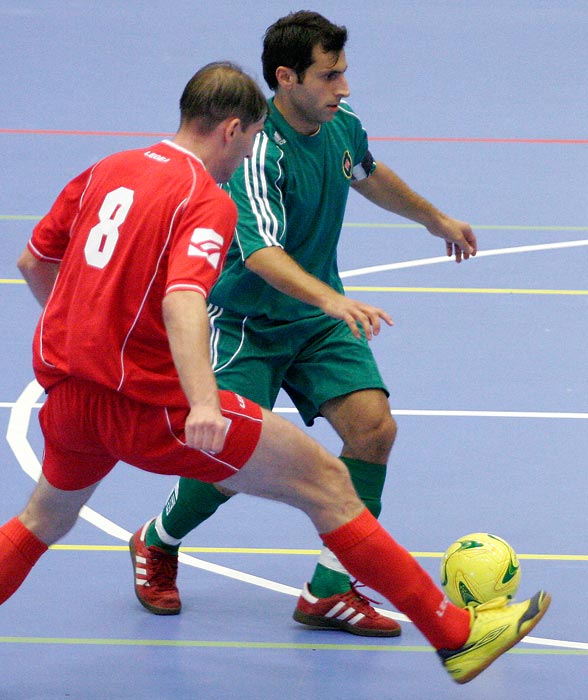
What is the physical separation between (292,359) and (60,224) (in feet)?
3.76

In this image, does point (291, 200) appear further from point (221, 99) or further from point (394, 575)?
point (394, 575)

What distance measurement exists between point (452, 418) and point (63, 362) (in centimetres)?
282

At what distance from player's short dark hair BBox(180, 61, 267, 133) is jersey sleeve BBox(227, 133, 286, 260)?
64cm

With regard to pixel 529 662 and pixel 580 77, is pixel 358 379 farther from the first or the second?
pixel 580 77

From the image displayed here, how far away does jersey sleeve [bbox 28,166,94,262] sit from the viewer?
3529 mm

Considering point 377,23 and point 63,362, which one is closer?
point 63,362

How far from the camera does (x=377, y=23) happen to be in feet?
45.7

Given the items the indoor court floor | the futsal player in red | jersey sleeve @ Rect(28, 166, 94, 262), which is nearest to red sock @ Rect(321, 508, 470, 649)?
the futsal player in red

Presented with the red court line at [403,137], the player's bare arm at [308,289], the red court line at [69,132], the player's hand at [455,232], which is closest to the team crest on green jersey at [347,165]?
the player's hand at [455,232]

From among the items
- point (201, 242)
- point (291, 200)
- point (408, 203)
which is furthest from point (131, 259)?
point (408, 203)

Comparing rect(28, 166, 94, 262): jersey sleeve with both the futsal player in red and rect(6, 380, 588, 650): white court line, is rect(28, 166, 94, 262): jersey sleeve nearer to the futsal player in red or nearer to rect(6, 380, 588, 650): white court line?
the futsal player in red

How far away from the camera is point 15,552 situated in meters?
3.73

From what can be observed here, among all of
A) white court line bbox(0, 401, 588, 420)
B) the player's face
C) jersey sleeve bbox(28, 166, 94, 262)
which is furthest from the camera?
white court line bbox(0, 401, 588, 420)

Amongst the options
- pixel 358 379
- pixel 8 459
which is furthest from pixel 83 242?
pixel 8 459
